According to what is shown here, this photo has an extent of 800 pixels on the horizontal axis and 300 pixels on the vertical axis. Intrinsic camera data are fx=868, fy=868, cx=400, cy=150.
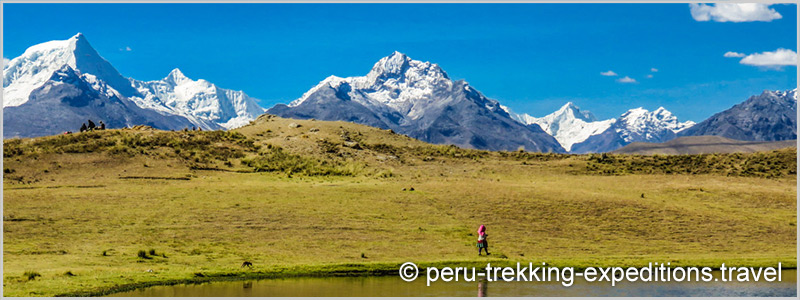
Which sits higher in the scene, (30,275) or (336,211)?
(336,211)

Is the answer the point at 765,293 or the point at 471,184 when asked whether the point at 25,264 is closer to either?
the point at 765,293

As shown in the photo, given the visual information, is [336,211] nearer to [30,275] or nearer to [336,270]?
[336,270]

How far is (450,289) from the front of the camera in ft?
116

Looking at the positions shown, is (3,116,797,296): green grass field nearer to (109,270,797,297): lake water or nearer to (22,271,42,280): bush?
(22,271,42,280): bush

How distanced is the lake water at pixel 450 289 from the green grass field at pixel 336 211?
2.19 meters

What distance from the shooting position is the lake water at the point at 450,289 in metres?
34.1

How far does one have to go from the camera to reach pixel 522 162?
104 meters

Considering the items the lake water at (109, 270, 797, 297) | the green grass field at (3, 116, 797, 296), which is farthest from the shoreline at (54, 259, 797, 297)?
the lake water at (109, 270, 797, 297)

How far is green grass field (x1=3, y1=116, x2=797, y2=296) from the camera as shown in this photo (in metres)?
44.1

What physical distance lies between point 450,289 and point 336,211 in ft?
82.6

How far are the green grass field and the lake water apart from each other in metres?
2.19

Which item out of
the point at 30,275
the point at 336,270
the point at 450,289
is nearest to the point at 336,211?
the point at 336,270

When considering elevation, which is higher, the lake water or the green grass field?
the green grass field

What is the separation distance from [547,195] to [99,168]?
4189 cm
